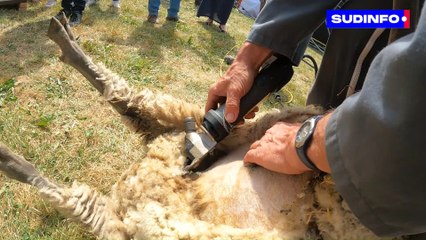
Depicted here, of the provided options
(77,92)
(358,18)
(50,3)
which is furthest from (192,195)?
(50,3)

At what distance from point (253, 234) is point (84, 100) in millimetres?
2188

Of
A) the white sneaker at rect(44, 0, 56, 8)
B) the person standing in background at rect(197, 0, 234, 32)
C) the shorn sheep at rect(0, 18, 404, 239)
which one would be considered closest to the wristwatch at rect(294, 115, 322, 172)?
the shorn sheep at rect(0, 18, 404, 239)

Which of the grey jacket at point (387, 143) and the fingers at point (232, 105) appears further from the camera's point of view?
the fingers at point (232, 105)

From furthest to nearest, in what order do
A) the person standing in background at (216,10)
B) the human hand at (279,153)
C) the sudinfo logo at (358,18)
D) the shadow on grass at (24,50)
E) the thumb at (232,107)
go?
the person standing in background at (216,10)
the shadow on grass at (24,50)
the thumb at (232,107)
the sudinfo logo at (358,18)
the human hand at (279,153)

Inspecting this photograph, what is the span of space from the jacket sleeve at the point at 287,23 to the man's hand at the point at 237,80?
64mm

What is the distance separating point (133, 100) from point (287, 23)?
1.10m

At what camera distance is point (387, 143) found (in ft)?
3.86

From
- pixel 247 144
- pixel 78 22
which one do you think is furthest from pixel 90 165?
pixel 78 22

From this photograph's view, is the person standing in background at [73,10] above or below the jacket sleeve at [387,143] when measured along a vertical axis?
below

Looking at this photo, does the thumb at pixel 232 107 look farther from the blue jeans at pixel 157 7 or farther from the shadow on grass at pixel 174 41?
the blue jeans at pixel 157 7

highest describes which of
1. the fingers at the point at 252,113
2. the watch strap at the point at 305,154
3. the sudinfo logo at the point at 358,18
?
the sudinfo logo at the point at 358,18

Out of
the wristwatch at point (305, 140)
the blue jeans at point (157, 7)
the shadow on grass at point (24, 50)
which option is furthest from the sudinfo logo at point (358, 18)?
the blue jeans at point (157, 7)

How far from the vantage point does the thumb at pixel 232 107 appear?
82.0 inches

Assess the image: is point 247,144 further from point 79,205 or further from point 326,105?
point 79,205
